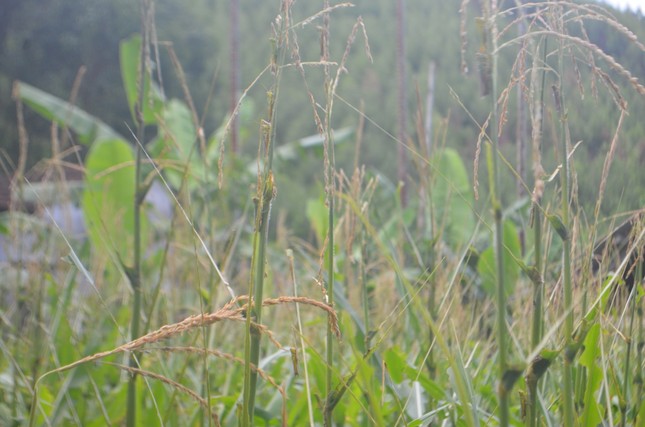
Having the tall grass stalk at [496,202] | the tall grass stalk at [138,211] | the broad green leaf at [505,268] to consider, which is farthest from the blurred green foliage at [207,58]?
the tall grass stalk at [496,202]

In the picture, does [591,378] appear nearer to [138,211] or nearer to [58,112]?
[138,211]

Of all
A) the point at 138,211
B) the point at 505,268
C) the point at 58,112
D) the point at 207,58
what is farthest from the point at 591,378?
the point at 207,58

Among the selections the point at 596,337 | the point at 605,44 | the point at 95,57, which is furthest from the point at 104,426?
the point at 95,57

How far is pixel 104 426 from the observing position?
1579 mm

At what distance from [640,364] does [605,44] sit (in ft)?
2.08

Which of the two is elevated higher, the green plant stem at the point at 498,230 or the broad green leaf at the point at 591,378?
the green plant stem at the point at 498,230

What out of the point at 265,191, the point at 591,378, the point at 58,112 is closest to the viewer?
the point at 265,191

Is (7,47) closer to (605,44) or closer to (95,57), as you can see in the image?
(95,57)

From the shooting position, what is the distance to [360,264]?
50.4 inches

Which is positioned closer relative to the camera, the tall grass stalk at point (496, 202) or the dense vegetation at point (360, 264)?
the tall grass stalk at point (496, 202)

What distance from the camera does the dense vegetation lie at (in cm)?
77

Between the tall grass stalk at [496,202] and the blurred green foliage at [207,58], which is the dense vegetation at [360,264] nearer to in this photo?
the tall grass stalk at [496,202]

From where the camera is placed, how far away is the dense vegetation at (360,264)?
772 mm

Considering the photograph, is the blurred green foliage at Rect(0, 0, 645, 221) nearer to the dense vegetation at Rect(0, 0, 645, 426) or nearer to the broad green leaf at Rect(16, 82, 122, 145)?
the broad green leaf at Rect(16, 82, 122, 145)
